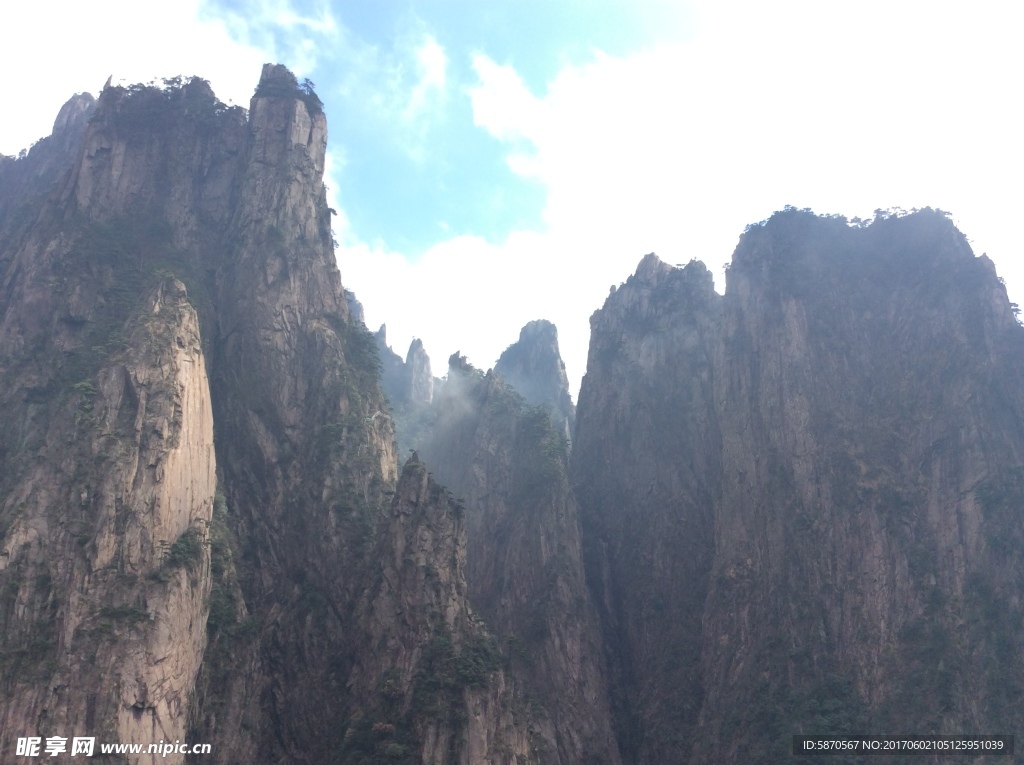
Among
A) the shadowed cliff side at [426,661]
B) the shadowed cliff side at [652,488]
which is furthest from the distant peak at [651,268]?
the shadowed cliff side at [426,661]

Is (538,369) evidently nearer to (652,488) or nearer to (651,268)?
(651,268)

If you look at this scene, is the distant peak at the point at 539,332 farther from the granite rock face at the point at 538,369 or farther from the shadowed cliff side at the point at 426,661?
the shadowed cliff side at the point at 426,661

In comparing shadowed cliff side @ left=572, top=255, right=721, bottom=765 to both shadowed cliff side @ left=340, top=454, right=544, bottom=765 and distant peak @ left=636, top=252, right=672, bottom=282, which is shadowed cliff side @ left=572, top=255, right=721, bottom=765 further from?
shadowed cliff side @ left=340, top=454, right=544, bottom=765

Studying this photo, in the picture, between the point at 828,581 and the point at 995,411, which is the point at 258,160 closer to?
the point at 828,581

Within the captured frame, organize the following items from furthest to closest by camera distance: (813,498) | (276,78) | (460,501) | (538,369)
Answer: (538,369) < (276,78) < (813,498) < (460,501)

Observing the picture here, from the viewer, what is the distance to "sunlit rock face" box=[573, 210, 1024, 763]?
5547cm

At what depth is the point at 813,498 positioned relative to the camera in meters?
64.5

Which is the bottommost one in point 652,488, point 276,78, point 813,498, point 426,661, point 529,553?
point 426,661

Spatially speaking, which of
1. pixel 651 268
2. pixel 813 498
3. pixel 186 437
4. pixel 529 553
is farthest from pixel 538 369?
pixel 186 437

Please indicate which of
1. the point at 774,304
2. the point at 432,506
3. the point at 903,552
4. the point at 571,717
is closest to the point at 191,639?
the point at 432,506

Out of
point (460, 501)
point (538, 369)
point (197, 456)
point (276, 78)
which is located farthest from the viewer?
point (538, 369)

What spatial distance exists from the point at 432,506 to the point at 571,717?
2096cm

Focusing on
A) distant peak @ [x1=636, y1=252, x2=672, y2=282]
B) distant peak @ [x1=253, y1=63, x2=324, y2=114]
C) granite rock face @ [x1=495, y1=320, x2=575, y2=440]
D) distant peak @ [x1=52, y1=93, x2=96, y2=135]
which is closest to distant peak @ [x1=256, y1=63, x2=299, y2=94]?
distant peak @ [x1=253, y1=63, x2=324, y2=114]

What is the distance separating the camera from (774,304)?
241ft
